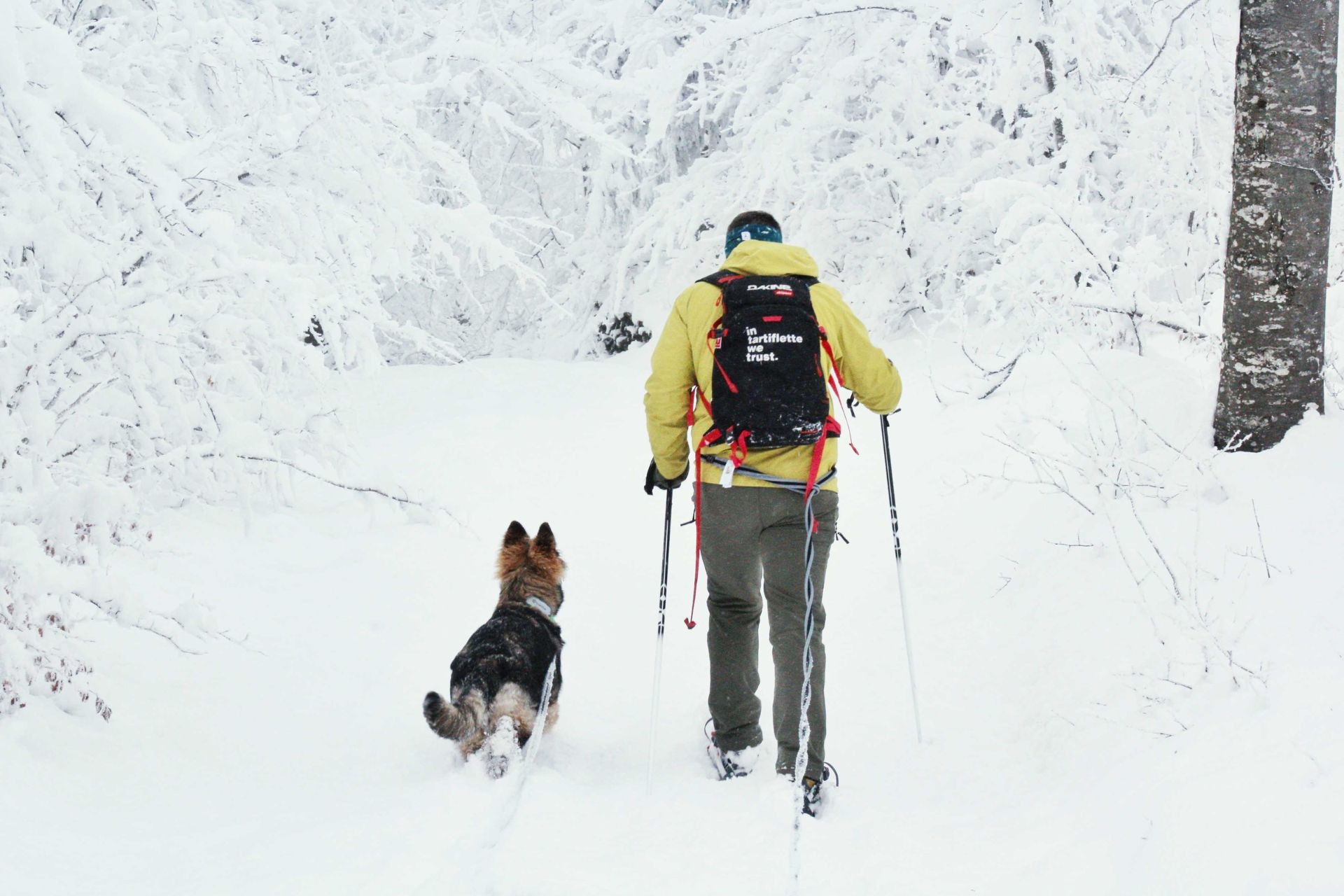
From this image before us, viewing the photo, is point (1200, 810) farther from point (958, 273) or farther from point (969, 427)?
point (958, 273)

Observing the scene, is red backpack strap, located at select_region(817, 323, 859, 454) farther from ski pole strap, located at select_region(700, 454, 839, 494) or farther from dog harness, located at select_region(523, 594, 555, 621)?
dog harness, located at select_region(523, 594, 555, 621)

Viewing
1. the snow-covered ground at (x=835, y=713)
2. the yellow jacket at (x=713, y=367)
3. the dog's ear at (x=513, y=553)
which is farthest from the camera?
the dog's ear at (x=513, y=553)

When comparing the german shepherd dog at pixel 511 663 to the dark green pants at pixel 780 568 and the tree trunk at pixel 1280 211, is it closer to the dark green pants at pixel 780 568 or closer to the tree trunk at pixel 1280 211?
the dark green pants at pixel 780 568

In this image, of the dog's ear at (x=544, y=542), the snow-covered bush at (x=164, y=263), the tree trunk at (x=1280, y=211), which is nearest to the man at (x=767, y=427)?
the dog's ear at (x=544, y=542)

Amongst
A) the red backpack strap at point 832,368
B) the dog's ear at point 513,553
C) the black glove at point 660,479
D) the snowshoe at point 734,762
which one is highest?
the red backpack strap at point 832,368

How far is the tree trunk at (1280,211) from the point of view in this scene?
416 centimetres

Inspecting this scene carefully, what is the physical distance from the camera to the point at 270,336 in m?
4.67

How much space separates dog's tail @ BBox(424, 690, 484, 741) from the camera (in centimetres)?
355

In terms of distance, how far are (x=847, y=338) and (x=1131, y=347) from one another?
3.35m

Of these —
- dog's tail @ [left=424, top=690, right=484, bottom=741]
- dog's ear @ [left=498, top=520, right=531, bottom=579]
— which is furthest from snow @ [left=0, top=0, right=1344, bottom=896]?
dog's ear @ [left=498, top=520, right=531, bottom=579]

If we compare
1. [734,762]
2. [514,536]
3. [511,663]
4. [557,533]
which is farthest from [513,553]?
[557,533]

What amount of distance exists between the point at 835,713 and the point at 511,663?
1658mm

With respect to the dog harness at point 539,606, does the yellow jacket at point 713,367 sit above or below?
above

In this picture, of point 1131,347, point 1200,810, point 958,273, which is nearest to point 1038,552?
point 1131,347
